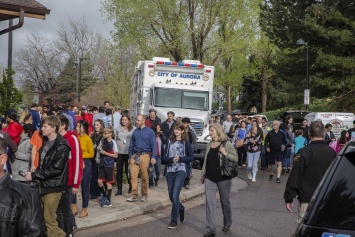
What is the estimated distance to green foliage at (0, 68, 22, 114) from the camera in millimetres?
14109

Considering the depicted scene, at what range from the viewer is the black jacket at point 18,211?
11.3 feet

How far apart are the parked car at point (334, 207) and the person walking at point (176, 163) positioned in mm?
6136

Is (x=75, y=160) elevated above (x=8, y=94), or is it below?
below

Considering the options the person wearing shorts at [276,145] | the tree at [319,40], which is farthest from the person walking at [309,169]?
the tree at [319,40]

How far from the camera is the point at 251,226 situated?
10141 mm

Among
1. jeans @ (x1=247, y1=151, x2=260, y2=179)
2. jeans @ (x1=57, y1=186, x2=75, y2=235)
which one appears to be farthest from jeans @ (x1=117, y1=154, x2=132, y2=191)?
jeans @ (x1=247, y1=151, x2=260, y2=179)

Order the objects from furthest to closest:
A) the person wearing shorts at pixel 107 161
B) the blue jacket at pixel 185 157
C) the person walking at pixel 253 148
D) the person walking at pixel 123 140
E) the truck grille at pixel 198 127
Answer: the truck grille at pixel 198 127 < the person walking at pixel 253 148 < the person walking at pixel 123 140 < the person wearing shorts at pixel 107 161 < the blue jacket at pixel 185 157

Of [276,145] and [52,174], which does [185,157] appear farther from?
[276,145]

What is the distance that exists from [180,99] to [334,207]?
59.4 ft

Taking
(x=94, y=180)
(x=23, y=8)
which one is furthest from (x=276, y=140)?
(x=23, y=8)

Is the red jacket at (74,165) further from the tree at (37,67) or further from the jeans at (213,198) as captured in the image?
the tree at (37,67)

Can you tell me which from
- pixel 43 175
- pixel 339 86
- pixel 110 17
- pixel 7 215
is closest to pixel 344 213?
pixel 7 215

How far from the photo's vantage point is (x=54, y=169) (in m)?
7.23

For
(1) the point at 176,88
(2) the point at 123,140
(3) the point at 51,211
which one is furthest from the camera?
(1) the point at 176,88
